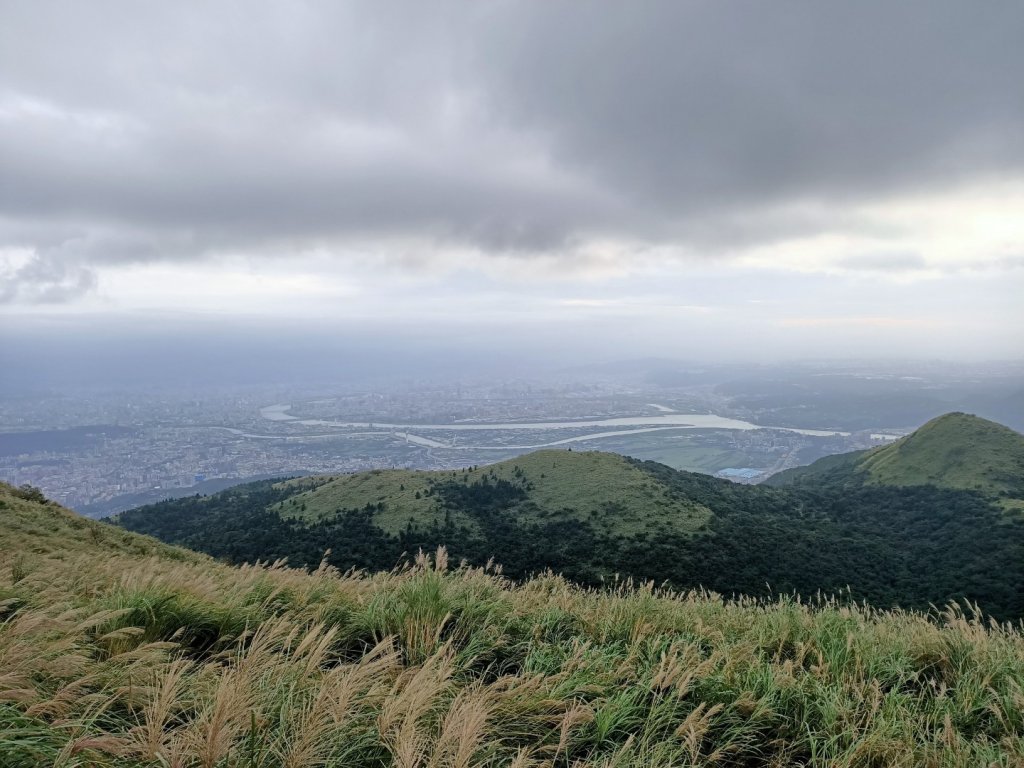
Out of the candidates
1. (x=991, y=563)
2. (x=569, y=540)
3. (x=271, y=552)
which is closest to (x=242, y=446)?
(x=271, y=552)

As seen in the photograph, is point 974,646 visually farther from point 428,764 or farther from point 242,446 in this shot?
point 242,446

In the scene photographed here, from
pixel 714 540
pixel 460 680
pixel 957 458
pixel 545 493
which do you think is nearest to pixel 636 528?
pixel 714 540

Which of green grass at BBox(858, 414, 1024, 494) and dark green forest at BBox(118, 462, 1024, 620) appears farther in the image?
green grass at BBox(858, 414, 1024, 494)

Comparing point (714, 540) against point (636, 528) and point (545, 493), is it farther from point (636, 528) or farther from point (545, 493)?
point (545, 493)

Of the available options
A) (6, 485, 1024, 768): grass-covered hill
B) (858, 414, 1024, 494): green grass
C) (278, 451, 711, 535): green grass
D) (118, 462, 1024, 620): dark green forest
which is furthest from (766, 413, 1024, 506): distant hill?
(6, 485, 1024, 768): grass-covered hill

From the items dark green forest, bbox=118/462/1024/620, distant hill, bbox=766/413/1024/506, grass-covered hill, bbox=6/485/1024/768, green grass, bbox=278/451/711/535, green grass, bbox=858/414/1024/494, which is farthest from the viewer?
green grass, bbox=858/414/1024/494

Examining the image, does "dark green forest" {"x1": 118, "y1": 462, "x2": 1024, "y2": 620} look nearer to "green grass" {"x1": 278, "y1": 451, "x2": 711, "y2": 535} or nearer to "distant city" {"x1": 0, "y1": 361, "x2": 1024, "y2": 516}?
"green grass" {"x1": 278, "y1": 451, "x2": 711, "y2": 535}

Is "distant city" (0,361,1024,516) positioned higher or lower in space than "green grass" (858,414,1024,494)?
lower
